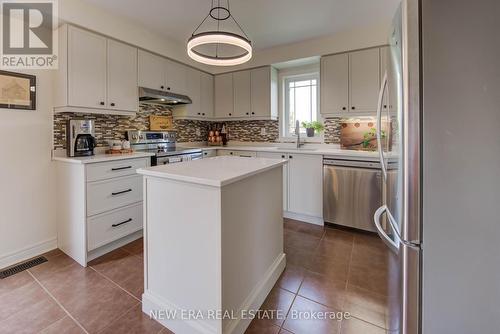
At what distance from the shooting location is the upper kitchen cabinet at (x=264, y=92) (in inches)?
Result: 147

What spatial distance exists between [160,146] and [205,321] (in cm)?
270

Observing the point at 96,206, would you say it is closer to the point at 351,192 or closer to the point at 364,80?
the point at 351,192

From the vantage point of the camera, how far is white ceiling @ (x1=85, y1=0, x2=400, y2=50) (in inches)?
93.8

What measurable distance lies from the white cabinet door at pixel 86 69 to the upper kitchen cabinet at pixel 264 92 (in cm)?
210

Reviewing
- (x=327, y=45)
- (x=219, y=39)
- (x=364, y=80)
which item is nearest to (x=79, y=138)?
(x=219, y=39)

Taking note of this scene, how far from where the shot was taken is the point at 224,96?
4184 millimetres

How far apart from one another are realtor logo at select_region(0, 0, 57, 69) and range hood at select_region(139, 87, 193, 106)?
86 cm

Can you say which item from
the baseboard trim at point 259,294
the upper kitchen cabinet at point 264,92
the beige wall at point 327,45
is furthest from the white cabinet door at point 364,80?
the baseboard trim at point 259,294

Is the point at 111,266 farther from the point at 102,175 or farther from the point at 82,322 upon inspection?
the point at 102,175

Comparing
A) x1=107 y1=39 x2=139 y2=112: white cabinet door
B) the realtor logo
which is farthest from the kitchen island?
the realtor logo

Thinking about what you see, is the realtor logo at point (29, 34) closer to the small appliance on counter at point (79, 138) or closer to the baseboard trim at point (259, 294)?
the small appliance on counter at point (79, 138)

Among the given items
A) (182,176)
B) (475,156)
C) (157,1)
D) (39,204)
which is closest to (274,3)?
(157,1)

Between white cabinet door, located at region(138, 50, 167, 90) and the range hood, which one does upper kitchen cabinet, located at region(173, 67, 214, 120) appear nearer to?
the range hood

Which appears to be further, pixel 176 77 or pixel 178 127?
pixel 178 127
